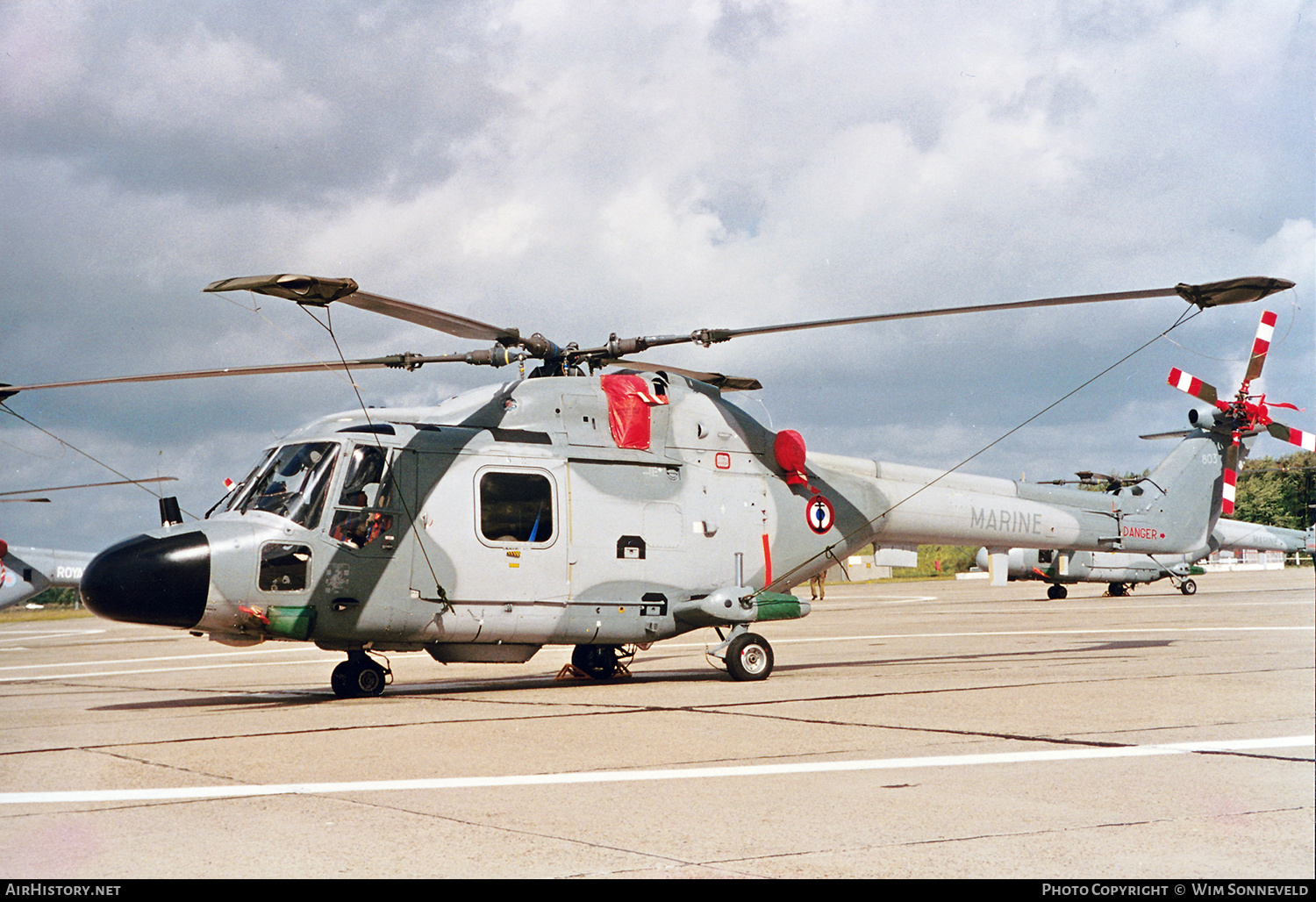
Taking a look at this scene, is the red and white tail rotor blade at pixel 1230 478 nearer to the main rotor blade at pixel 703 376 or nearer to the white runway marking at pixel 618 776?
the main rotor blade at pixel 703 376

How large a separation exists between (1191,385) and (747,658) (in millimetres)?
14041

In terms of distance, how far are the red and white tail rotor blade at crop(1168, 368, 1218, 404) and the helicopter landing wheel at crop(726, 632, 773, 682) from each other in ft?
44.1

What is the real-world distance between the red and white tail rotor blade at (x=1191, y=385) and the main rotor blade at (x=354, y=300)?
15807 millimetres

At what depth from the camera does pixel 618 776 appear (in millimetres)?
6926

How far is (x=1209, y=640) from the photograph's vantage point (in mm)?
17219

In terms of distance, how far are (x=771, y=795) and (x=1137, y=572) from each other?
37961 mm

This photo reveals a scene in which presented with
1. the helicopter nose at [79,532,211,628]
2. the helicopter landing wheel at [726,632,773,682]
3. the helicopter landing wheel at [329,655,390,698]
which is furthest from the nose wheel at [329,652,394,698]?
the helicopter landing wheel at [726,632,773,682]

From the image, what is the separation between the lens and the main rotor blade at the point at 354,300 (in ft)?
29.1

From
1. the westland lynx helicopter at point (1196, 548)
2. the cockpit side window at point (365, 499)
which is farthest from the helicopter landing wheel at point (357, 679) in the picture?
the westland lynx helicopter at point (1196, 548)

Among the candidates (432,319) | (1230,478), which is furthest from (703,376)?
(1230,478)

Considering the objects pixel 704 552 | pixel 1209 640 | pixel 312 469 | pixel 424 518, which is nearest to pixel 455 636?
pixel 424 518

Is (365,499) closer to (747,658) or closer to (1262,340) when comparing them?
(747,658)
